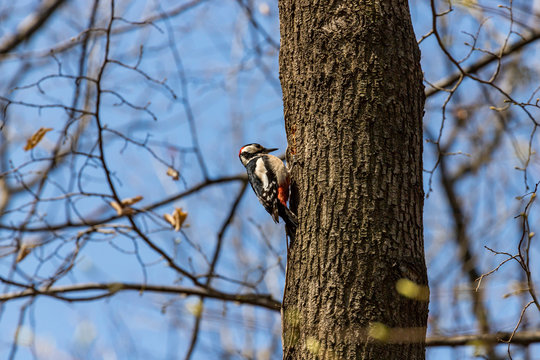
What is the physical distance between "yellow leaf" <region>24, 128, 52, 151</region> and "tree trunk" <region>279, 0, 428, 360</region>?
1895 mm

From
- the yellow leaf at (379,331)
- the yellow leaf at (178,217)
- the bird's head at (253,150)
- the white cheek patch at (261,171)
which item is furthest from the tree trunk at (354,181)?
the bird's head at (253,150)

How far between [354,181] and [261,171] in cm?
194

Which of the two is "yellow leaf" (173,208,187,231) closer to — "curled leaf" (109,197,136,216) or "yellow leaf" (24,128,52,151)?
"curled leaf" (109,197,136,216)

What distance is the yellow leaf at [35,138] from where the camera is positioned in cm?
393

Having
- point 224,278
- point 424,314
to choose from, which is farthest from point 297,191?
point 224,278

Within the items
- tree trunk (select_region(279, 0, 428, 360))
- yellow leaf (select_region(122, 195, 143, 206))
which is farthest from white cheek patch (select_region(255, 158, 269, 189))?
tree trunk (select_region(279, 0, 428, 360))

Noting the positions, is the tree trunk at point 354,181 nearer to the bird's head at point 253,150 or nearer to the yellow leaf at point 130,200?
the yellow leaf at point 130,200

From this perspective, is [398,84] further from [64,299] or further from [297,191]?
[64,299]

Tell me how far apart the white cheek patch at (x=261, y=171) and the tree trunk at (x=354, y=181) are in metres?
1.20

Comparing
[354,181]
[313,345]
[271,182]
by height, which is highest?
[271,182]

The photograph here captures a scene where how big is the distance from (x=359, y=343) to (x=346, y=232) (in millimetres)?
459

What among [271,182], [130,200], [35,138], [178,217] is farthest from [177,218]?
[35,138]

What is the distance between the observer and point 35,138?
395 cm

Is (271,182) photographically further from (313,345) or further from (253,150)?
(313,345)
